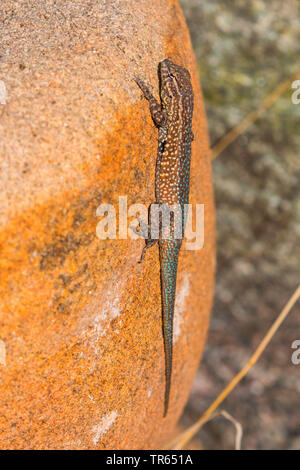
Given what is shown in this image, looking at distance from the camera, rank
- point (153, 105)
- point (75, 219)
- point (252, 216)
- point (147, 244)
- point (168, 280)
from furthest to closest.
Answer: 1. point (252, 216)
2. point (168, 280)
3. point (147, 244)
4. point (153, 105)
5. point (75, 219)

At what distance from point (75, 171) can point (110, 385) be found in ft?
3.67

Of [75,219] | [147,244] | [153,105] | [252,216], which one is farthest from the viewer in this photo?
[252,216]

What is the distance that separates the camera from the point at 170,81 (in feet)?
7.38

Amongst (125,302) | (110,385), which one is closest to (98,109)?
(125,302)

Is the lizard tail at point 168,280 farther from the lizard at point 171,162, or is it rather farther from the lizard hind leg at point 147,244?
the lizard hind leg at point 147,244

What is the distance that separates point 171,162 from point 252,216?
2.88 m

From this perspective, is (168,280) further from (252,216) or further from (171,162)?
(252,216)

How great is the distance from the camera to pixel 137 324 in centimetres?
221

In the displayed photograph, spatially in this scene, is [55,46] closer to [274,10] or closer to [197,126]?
[197,126]

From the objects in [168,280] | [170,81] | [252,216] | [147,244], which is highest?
[170,81]

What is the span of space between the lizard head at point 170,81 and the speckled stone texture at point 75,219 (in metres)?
0.07

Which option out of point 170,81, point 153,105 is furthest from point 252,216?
point 153,105

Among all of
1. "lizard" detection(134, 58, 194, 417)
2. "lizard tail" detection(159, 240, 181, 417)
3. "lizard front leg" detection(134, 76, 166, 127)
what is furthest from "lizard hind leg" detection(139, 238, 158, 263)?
"lizard front leg" detection(134, 76, 166, 127)

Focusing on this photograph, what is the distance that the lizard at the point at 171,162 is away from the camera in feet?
7.32
